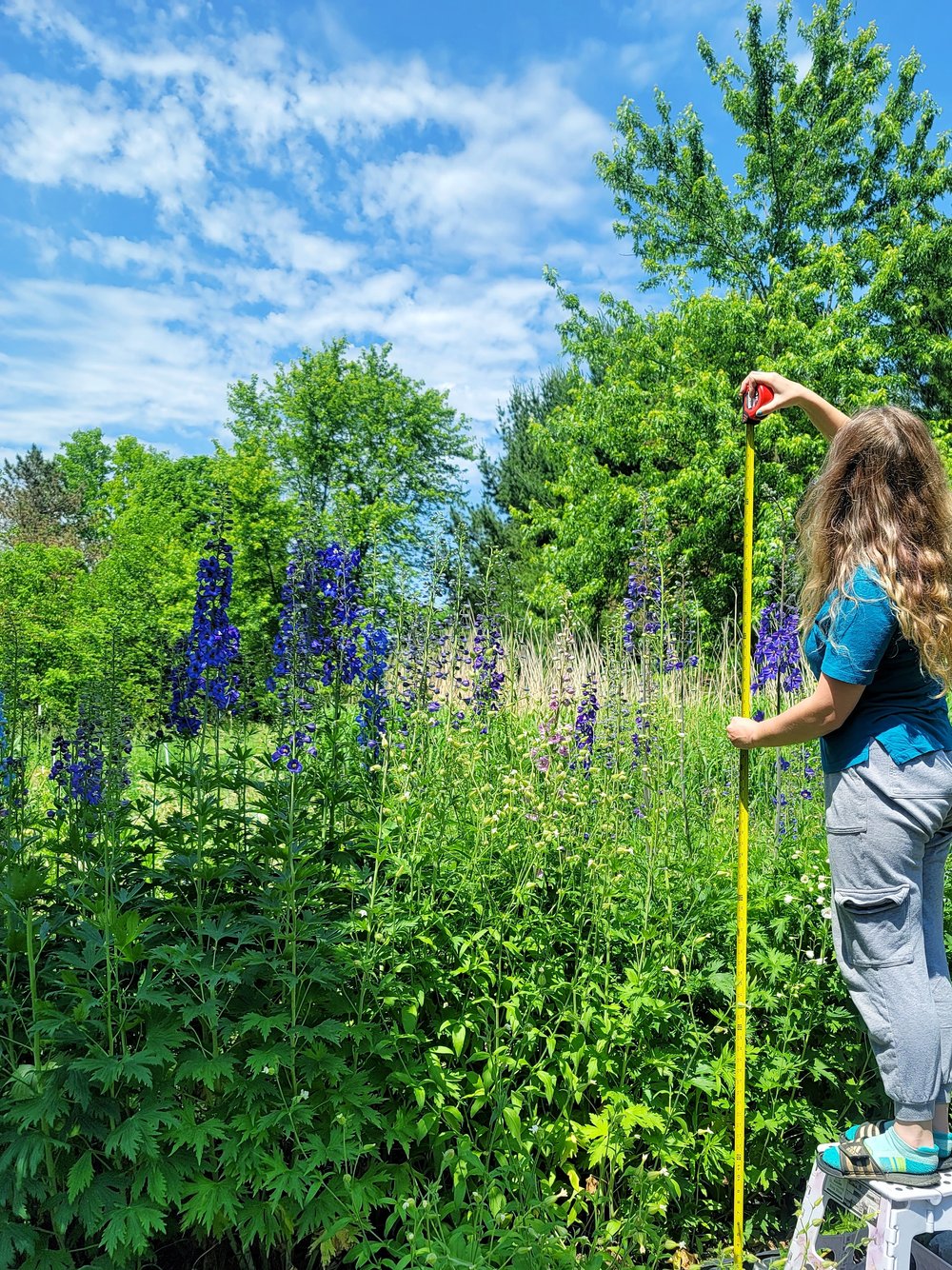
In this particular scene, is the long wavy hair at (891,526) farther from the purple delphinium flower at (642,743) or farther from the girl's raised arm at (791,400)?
the purple delphinium flower at (642,743)

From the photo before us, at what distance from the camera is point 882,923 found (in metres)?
2.35

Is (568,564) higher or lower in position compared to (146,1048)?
higher

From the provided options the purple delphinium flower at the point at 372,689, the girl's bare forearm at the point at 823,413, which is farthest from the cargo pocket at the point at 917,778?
the purple delphinium flower at the point at 372,689

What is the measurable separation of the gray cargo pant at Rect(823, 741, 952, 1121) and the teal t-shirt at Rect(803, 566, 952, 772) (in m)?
0.04

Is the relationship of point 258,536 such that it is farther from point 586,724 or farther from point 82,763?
point 586,724

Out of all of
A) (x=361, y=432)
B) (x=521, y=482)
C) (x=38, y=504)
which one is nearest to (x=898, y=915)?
(x=521, y=482)

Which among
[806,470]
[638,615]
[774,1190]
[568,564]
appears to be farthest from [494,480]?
[774,1190]

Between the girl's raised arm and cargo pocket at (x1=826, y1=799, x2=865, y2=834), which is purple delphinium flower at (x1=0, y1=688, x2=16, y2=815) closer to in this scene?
cargo pocket at (x1=826, y1=799, x2=865, y2=834)

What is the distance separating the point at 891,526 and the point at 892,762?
0.69m

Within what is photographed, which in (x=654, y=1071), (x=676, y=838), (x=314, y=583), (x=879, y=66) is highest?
(x=879, y=66)

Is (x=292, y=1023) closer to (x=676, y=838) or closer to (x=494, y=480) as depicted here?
(x=676, y=838)

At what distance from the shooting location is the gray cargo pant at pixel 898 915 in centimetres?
229

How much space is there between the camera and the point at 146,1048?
2.07 meters

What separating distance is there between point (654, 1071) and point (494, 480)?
2590cm
